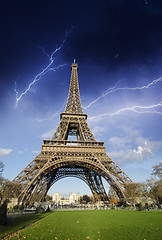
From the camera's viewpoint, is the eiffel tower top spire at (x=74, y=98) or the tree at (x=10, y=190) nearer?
the tree at (x=10, y=190)

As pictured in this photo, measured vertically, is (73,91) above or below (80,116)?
above

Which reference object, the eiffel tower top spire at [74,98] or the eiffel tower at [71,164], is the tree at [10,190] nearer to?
the eiffel tower at [71,164]

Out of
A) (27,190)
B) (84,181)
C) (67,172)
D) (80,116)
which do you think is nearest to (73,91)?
(80,116)

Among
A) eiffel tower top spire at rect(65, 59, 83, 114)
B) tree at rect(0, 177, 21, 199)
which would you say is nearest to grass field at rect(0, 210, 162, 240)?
tree at rect(0, 177, 21, 199)

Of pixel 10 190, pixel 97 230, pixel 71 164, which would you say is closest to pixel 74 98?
pixel 71 164

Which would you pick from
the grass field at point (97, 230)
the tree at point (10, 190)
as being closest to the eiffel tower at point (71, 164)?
the tree at point (10, 190)

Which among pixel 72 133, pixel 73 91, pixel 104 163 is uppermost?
pixel 73 91

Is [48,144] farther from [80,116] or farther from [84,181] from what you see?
[84,181]

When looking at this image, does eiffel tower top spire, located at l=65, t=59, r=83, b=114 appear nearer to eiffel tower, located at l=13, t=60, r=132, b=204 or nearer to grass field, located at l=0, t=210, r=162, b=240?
eiffel tower, located at l=13, t=60, r=132, b=204
